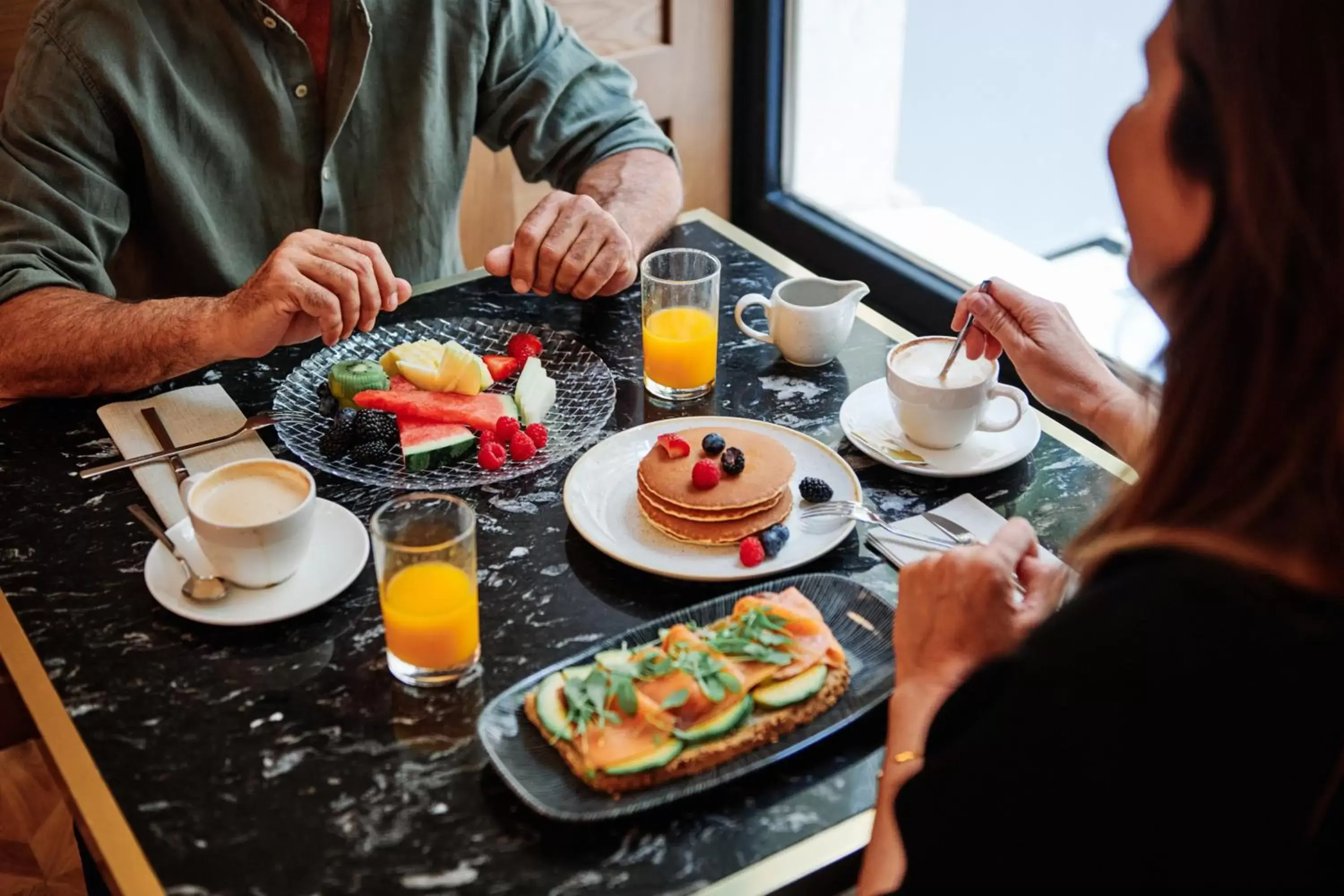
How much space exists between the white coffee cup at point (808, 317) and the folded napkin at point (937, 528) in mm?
351

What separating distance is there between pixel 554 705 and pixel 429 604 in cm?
16

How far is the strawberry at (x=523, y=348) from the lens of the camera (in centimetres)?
175

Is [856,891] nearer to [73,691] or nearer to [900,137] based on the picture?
[73,691]

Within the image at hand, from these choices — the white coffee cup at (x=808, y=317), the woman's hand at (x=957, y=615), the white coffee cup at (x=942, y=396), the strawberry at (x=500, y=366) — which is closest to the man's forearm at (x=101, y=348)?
the strawberry at (x=500, y=366)

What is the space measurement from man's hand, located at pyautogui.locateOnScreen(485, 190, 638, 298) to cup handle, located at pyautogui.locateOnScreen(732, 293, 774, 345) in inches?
7.7

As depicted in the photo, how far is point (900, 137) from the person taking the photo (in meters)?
3.25

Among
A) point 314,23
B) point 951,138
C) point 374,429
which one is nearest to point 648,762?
point 374,429

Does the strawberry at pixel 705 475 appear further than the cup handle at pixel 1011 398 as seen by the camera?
No

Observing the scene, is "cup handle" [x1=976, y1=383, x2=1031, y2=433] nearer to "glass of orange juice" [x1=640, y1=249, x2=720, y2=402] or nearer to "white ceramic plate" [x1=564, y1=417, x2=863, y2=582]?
"white ceramic plate" [x1=564, y1=417, x2=863, y2=582]

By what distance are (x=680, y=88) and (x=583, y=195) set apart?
53.4 inches

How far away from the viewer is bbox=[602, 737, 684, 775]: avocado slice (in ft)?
3.46

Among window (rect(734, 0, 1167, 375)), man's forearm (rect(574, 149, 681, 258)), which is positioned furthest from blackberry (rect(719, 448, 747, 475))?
window (rect(734, 0, 1167, 375))

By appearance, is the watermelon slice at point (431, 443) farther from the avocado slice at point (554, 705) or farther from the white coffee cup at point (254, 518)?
the avocado slice at point (554, 705)

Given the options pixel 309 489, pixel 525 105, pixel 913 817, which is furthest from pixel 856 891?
pixel 525 105
